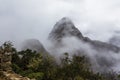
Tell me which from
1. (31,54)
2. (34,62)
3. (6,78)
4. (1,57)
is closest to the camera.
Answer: (6,78)

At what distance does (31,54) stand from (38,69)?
973cm

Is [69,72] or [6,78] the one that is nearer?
[6,78]

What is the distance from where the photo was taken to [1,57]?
167 ft

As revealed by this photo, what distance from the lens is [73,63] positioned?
12056 centimetres

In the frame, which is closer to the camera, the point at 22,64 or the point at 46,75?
the point at 46,75

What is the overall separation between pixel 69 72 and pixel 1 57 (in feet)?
219

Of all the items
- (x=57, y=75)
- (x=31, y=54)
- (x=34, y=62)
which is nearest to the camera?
(x=57, y=75)

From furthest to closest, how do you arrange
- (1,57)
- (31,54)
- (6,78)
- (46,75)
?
(31,54) → (46,75) → (1,57) → (6,78)

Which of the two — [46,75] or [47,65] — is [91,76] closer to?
[47,65]

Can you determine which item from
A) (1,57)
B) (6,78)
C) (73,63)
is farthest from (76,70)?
(6,78)

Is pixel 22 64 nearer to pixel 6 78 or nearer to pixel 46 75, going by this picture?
pixel 46 75

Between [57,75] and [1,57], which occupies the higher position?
[57,75]

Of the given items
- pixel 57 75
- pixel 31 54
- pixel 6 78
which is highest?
pixel 31 54

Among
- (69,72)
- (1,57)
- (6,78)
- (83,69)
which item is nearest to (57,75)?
(69,72)
